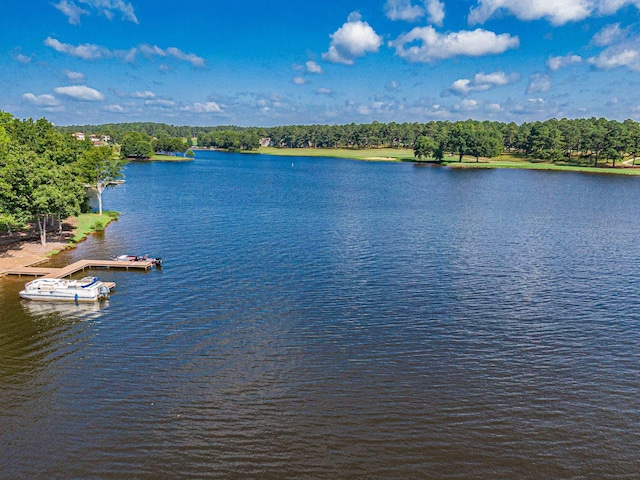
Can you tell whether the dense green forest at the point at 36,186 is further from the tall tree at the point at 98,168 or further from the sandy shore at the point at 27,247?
the sandy shore at the point at 27,247

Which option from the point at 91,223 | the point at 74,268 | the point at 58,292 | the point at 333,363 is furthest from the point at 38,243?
the point at 333,363

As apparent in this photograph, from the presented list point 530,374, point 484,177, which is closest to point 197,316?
point 530,374

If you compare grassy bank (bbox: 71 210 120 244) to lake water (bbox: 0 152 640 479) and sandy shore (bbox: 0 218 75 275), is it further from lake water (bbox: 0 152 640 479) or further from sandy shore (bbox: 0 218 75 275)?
lake water (bbox: 0 152 640 479)

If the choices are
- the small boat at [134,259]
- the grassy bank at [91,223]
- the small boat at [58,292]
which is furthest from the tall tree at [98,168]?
the small boat at [58,292]

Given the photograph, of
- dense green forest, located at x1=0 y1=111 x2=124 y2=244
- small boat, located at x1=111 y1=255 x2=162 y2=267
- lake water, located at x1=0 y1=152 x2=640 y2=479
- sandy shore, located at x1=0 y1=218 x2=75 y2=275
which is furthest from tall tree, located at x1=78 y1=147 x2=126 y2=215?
small boat, located at x1=111 y1=255 x2=162 y2=267

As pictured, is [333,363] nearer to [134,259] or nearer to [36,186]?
[134,259]

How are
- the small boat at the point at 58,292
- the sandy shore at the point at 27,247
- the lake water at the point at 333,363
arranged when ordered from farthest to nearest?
1. the sandy shore at the point at 27,247
2. the small boat at the point at 58,292
3. the lake water at the point at 333,363

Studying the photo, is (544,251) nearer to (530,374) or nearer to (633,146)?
(530,374)
